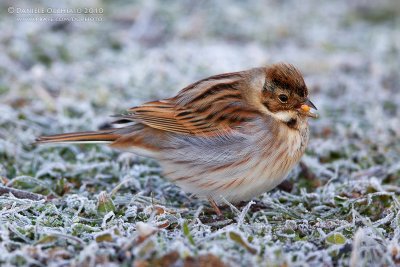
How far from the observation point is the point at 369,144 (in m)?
6.50

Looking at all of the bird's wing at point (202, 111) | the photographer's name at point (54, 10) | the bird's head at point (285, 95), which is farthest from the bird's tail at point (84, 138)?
the photographer's name at point (54, 10)

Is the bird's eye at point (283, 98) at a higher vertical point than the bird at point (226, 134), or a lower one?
higher

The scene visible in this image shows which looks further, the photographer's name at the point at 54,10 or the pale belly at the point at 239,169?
the photographer's name at the point at 54,10

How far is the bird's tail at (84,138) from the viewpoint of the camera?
17.4 ft

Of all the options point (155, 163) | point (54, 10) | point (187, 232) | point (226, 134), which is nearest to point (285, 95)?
point (226, 134)

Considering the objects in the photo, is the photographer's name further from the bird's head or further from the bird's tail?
the bird's head

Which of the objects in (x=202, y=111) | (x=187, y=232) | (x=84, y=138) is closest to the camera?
(x=187, y=232)

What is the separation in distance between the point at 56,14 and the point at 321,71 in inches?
155

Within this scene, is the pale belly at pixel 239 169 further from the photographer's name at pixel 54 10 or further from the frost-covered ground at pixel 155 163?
the photographer's name at pixel 54 10

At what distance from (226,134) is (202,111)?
12.6 inches

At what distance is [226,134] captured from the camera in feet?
16.5

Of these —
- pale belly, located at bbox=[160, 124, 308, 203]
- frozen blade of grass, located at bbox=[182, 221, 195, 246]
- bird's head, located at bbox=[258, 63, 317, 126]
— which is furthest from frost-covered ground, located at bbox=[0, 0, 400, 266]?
bird's head, located at bbox=[258, 63, 317, 126]

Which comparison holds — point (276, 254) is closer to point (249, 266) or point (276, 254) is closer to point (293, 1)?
point (249, 266)

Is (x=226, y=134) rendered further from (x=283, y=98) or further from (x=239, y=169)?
(x=283, y=98)
